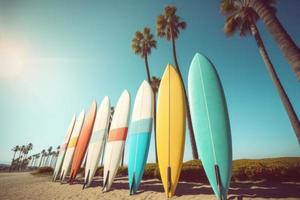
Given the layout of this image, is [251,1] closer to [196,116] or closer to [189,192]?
[196,116]

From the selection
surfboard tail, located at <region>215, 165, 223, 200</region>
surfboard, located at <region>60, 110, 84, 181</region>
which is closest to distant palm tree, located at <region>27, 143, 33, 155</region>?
surfboard, located at <region>60, 110, 84, 181</region>

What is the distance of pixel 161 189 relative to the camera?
552 centimetres

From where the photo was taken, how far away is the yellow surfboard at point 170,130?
479 centimetres

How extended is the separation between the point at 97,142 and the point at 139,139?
2941 millimetres

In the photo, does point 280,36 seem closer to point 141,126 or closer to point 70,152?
point 141,126

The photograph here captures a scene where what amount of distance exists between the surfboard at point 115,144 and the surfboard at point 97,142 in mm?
787

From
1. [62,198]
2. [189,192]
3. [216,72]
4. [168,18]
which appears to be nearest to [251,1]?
[216,72]

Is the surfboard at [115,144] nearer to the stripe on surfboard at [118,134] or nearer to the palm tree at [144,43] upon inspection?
the stripe on surfboard at [118,134]

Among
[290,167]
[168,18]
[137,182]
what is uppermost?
[168,18]

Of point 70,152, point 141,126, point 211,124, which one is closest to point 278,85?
point 211,124

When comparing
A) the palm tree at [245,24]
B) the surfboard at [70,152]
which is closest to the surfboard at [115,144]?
the surfboard at [70,152]

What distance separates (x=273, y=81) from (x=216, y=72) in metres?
3.56

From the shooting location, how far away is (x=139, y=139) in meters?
5.99

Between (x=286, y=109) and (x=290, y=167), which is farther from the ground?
(x=286, y=109)
